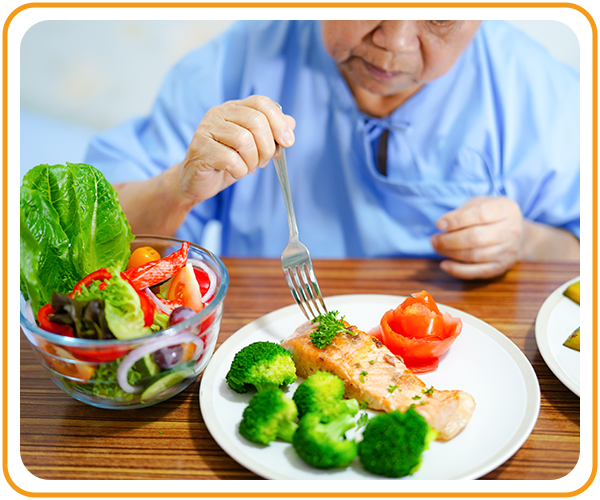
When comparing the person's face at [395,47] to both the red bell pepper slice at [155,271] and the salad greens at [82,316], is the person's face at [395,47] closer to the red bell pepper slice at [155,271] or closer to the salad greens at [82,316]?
the red bell pepper slice at [155,271]

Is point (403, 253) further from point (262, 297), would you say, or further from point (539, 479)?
point (539, 479)

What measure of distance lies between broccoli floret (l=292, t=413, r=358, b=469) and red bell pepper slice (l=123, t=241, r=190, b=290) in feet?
1.59

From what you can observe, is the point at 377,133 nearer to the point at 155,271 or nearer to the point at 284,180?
the point at 284,180

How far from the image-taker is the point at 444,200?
2.31 metres

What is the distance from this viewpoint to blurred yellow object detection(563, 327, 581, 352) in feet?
4.09

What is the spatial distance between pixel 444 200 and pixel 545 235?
536 millimetres

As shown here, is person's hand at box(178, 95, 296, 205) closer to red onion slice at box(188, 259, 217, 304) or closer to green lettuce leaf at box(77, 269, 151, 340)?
red onion slice at box(188, 259, 217, 304)

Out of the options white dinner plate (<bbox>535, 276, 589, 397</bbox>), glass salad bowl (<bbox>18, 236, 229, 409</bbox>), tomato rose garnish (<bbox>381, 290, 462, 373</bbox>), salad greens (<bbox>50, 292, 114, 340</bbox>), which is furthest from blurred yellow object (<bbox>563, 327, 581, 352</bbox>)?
salad greens (<bbox>50, 292, 114, 340</bbox>)

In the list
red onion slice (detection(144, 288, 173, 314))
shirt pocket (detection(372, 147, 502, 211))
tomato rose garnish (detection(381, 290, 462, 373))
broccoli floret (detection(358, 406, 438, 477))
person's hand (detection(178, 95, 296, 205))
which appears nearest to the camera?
broccoli floret (detection(358, 406, 438, 477))

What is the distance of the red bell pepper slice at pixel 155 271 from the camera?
3.76 ft

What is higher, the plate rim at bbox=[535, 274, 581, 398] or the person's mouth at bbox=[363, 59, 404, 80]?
the person's mouth at bbox=[363, 59, 404, 80]

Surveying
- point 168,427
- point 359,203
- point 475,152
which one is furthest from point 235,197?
point 168,427

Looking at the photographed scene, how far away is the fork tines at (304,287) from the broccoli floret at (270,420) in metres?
0.38

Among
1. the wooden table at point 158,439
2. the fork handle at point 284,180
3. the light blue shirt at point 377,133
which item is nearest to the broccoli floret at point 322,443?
the wooden table at point 158,439
